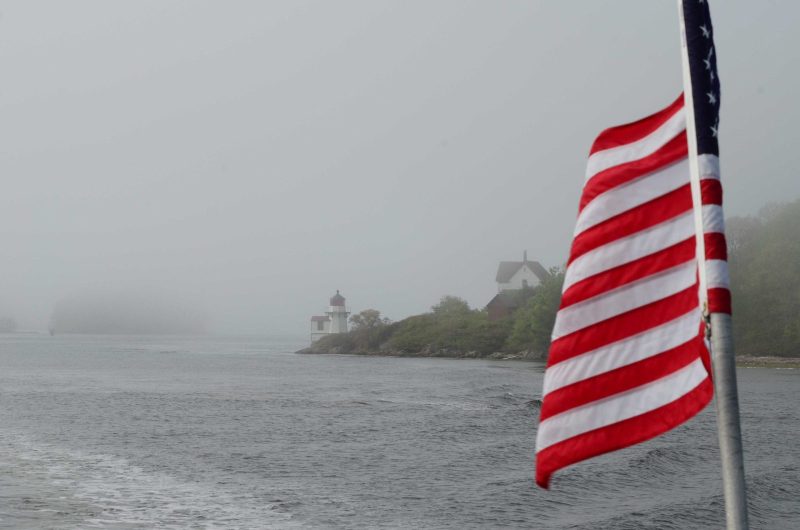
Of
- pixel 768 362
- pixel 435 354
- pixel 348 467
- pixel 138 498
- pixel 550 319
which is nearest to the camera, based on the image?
pixel 138 498

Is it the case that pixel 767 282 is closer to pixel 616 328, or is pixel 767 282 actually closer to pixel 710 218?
pixel 616 328

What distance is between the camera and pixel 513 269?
580 feet

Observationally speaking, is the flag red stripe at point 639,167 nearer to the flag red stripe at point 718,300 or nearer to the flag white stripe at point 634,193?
the flag white stripe at point 634,193

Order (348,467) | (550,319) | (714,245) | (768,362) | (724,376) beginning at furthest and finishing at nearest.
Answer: (550,319), (768,362), (348,467), (714,245), (724,376)

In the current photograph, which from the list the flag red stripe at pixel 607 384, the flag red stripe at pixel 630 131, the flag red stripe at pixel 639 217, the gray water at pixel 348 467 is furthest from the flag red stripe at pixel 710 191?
the gray water at pixel 348 467

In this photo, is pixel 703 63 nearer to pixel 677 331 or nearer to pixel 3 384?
pixel 677 331

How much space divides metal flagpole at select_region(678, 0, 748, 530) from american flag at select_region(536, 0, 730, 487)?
22 cm

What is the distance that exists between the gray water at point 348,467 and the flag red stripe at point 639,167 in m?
20.8

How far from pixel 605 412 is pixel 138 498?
82.3ft

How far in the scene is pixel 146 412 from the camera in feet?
182

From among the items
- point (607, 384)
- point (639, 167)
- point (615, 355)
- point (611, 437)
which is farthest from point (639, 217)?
point (611, 437)

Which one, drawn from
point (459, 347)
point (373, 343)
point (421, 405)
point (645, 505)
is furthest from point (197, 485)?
point (373, 343)

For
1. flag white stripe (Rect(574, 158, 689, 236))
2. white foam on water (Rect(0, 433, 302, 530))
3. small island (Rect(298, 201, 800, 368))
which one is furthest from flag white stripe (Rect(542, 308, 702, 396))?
small island (Rect(298, 201, 800, 368))

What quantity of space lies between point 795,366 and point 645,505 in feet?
296
